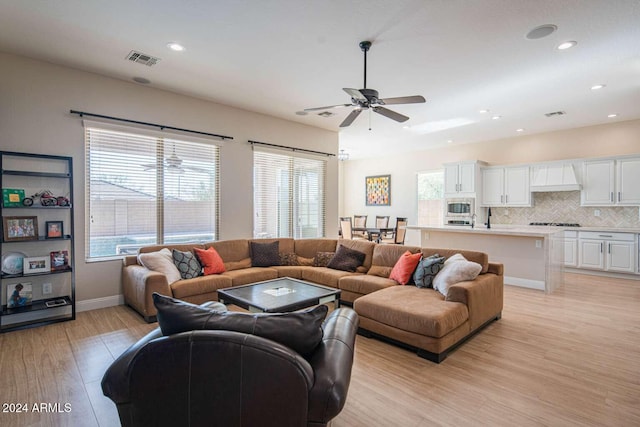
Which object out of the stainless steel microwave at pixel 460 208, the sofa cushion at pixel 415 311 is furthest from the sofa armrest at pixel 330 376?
the stainless steel microwave at pixel 460 208

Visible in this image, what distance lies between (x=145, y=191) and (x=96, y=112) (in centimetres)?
116

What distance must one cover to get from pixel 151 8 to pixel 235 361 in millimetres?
3039

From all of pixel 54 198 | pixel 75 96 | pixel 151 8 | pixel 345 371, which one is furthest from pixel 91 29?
pixel 345 371

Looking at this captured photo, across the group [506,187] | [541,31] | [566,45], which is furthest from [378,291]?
[506,187]

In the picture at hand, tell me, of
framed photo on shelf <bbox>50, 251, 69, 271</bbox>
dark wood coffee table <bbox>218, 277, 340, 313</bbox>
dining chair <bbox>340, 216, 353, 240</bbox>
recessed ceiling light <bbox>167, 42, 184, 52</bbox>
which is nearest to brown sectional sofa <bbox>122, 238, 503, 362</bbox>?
dark wood coffee table <bbox>218, 277, 340, 313</bbox>

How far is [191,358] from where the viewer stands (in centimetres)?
119

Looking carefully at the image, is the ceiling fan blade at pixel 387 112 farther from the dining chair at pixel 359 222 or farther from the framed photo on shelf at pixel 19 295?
the dining chair at pixel 359 222

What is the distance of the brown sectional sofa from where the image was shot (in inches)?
112

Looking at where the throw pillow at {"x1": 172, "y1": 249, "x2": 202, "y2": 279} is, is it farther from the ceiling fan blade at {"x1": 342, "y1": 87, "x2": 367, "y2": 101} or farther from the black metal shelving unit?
the ceiling fan blade at {"x1": 342, "y1": 87, "x2": 367, "y2": 101}

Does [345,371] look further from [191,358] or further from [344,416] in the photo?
[344,416]

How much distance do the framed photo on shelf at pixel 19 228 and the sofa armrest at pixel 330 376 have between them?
3833 mm

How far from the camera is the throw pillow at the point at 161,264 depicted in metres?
3.86

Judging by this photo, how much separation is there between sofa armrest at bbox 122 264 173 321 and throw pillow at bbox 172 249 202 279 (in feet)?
1.22

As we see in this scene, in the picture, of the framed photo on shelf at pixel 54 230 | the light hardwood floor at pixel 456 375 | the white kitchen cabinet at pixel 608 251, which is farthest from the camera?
the white kitchen cabinet at pixel 608 251
